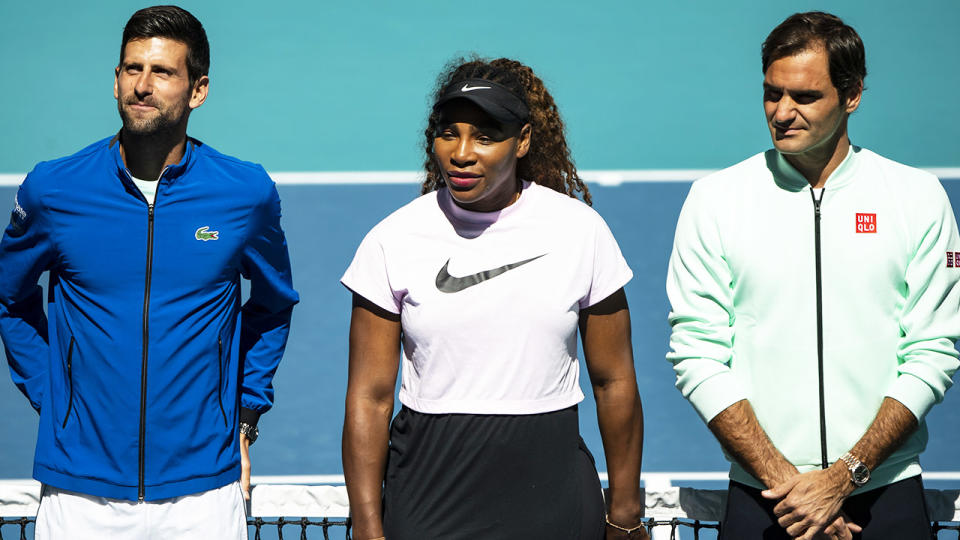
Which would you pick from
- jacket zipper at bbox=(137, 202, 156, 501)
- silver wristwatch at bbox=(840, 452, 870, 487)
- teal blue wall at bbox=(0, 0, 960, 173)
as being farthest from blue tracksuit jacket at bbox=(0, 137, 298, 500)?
teal blue wall at bbox=(0, 0, 960, 173)

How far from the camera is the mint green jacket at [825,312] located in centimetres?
368

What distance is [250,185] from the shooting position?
4.00m

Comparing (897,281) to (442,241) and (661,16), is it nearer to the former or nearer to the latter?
(442,241)

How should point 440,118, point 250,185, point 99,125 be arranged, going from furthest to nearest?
point 99,125, point 250,185, point 440,118

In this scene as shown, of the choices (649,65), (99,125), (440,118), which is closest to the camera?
(440,118)

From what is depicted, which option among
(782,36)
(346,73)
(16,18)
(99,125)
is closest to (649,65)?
(346,73)

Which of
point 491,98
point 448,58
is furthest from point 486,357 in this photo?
point 448,58

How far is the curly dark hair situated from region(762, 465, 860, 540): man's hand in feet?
3.78

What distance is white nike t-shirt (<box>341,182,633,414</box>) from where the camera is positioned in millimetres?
3541

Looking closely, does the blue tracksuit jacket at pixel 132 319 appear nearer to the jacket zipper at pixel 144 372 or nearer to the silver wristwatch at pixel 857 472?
the jacket zipper at pixel 144 372

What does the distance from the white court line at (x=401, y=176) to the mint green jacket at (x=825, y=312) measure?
782 cm

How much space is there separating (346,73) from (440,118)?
34.1 ft

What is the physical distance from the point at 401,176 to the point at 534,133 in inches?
320

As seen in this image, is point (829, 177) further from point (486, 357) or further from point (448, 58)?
point (448, 58)
